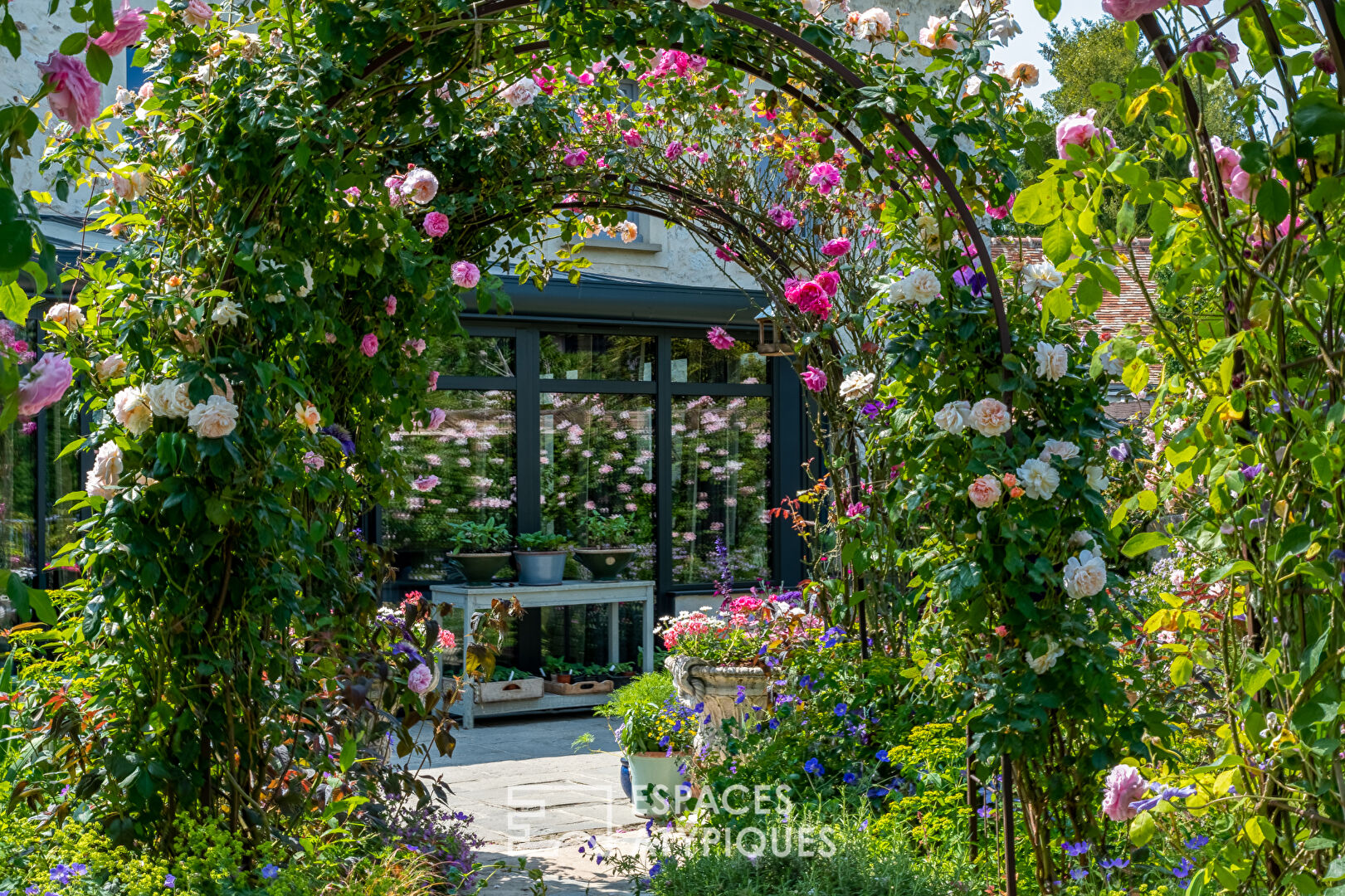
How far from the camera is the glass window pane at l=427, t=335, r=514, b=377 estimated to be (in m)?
8.09

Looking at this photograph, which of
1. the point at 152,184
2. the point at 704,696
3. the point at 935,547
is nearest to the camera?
the point at 152,184

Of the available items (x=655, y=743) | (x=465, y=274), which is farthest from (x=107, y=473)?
(x=655, y=743)

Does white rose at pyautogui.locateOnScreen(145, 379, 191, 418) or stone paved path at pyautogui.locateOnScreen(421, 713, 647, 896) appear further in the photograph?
stone paved path at pyautogui.locateOnScreen(421, 713, 647, 896)

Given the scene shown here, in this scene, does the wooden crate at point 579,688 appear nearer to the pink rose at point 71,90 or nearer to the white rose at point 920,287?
the white rose at point 920,287

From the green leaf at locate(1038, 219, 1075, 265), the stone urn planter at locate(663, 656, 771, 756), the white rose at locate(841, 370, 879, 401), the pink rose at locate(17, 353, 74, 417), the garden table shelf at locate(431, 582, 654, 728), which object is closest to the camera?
the pink rose at locate(17, 353, 74, 417)

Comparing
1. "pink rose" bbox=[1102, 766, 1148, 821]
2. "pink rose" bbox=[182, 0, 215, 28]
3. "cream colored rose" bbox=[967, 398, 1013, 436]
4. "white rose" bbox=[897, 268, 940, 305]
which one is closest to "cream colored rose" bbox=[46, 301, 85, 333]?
"pink rose" bbox=[182, 0, 215, 28]

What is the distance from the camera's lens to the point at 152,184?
2936 mm

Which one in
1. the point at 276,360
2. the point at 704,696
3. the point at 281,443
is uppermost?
the point at 276,360

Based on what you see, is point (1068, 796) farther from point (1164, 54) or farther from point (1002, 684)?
point (1164, 54)

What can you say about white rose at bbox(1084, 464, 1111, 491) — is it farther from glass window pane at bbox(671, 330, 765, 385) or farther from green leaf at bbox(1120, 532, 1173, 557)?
glass window pane at bbox(671, 330, 765, 385)

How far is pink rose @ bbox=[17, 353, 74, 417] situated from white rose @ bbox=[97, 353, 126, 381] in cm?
138

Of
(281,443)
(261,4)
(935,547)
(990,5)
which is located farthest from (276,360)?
(990,5)

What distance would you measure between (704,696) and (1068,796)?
2182 mm

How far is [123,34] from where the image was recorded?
6.38 ft
